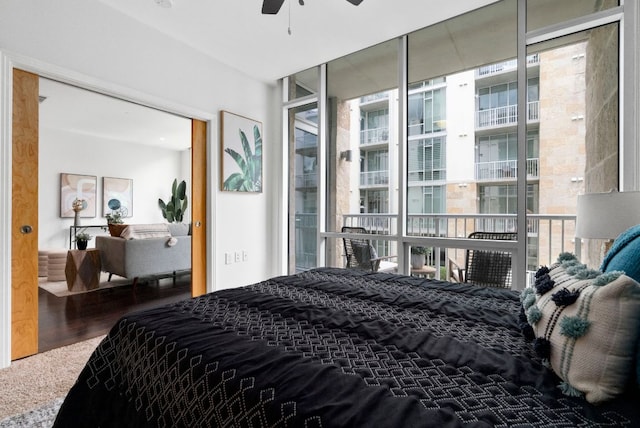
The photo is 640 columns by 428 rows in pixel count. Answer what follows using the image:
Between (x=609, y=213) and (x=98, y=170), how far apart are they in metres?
7.80

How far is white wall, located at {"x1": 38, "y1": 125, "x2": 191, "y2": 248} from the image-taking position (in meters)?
5.91

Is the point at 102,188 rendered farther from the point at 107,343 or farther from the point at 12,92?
the point at 107,343

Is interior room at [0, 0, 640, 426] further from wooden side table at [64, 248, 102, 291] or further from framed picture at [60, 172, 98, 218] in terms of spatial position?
framed picture at [60, 172, 98, 218]

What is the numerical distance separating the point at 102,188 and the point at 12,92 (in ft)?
16.4

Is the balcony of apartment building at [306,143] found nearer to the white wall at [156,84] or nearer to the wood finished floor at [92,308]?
the white wall at [156,84]

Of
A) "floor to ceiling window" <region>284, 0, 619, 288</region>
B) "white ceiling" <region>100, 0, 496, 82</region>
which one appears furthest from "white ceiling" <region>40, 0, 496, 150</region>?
"floor to ceiling window" <region>284, 0, 619, 288</region>

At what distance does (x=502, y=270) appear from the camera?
2803mm

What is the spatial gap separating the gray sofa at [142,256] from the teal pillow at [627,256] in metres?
4.67

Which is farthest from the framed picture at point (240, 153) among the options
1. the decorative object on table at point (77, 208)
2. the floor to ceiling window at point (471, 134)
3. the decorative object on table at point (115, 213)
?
the decorative object on table at point (77, 208)

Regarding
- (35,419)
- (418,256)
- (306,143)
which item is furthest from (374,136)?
(35,419)

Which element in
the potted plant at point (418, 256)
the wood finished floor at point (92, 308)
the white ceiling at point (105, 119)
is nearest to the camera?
the wood finished floor at point (92, 308)

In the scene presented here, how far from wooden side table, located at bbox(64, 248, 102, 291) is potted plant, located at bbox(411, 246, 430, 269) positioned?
420 centimetres

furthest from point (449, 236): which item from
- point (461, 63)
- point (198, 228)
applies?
point (198, 228)

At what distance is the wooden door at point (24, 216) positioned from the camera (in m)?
2.27
